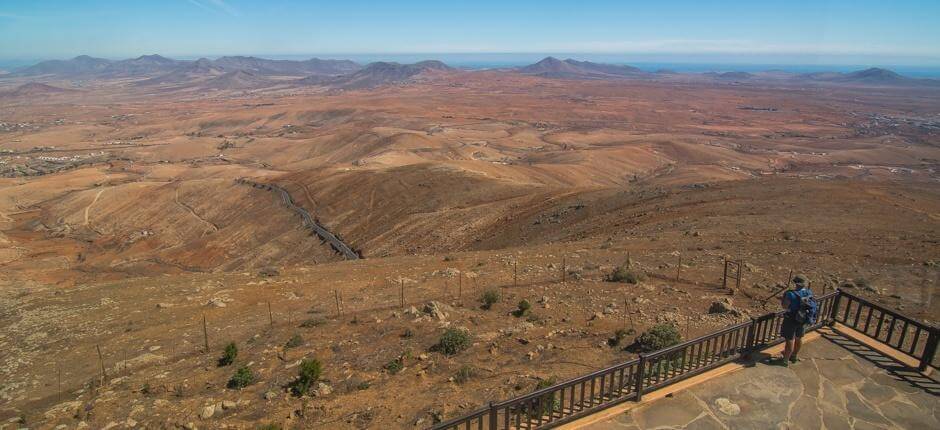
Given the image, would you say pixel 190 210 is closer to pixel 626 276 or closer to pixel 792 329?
pixel 626 276

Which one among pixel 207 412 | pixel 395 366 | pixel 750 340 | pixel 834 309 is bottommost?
pixel 207 412

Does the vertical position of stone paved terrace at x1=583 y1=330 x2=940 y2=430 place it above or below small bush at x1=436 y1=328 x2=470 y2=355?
above

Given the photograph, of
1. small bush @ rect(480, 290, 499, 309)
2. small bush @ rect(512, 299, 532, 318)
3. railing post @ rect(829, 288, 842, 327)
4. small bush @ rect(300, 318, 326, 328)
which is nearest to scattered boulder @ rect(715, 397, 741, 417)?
railing post @ rect(829, 288, 842, 327)

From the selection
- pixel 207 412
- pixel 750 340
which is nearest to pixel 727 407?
pixel 750 340

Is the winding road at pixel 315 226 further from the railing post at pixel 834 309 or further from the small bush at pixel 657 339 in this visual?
the railing post at pixel 834 309

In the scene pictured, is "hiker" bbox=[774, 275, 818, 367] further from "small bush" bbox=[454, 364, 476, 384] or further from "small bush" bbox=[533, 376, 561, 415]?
"small bush" bbox=[454, 364, 476, 384]

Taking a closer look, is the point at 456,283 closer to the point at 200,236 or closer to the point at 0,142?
the point at 200,236
